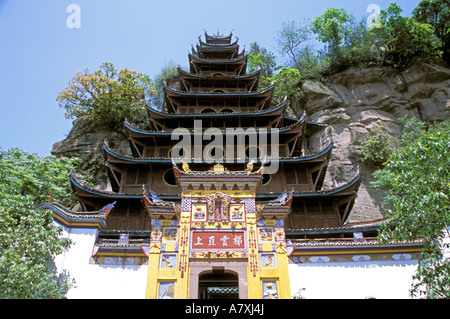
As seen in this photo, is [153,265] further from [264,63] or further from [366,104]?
[264,63]

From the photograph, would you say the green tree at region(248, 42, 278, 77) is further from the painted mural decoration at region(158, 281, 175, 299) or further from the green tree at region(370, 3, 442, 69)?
the painted mural decoration at region(158, 281, 175, 299)

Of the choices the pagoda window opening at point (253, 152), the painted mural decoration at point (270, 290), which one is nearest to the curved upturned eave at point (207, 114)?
the pagoda window opening at point (253, 152)

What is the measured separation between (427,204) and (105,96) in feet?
84.4

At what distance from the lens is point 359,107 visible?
29.9m

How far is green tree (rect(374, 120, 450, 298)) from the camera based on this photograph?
8.48 m

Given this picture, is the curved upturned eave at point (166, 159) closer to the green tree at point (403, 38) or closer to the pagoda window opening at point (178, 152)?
the pagoda window opening at point (178, 152)

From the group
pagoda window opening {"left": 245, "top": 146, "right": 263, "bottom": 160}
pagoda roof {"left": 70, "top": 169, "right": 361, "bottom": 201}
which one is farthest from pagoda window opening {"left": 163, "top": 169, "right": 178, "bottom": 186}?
pagoda window opening {"left": 245, "top": 146, "right": 263, "bottom": 160}

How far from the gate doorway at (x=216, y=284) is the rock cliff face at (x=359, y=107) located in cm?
1689

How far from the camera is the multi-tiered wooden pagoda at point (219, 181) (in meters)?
10.4

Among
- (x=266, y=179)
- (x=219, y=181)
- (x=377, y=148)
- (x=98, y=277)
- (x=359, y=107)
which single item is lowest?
(x=98, y=277)

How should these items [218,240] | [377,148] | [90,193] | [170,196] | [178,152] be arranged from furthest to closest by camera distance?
[377,148] → [178,152] → [170,196] → [90,193] → [218,240]

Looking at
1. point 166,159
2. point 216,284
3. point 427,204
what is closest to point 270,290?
point 216,284

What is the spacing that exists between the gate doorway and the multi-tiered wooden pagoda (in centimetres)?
5
